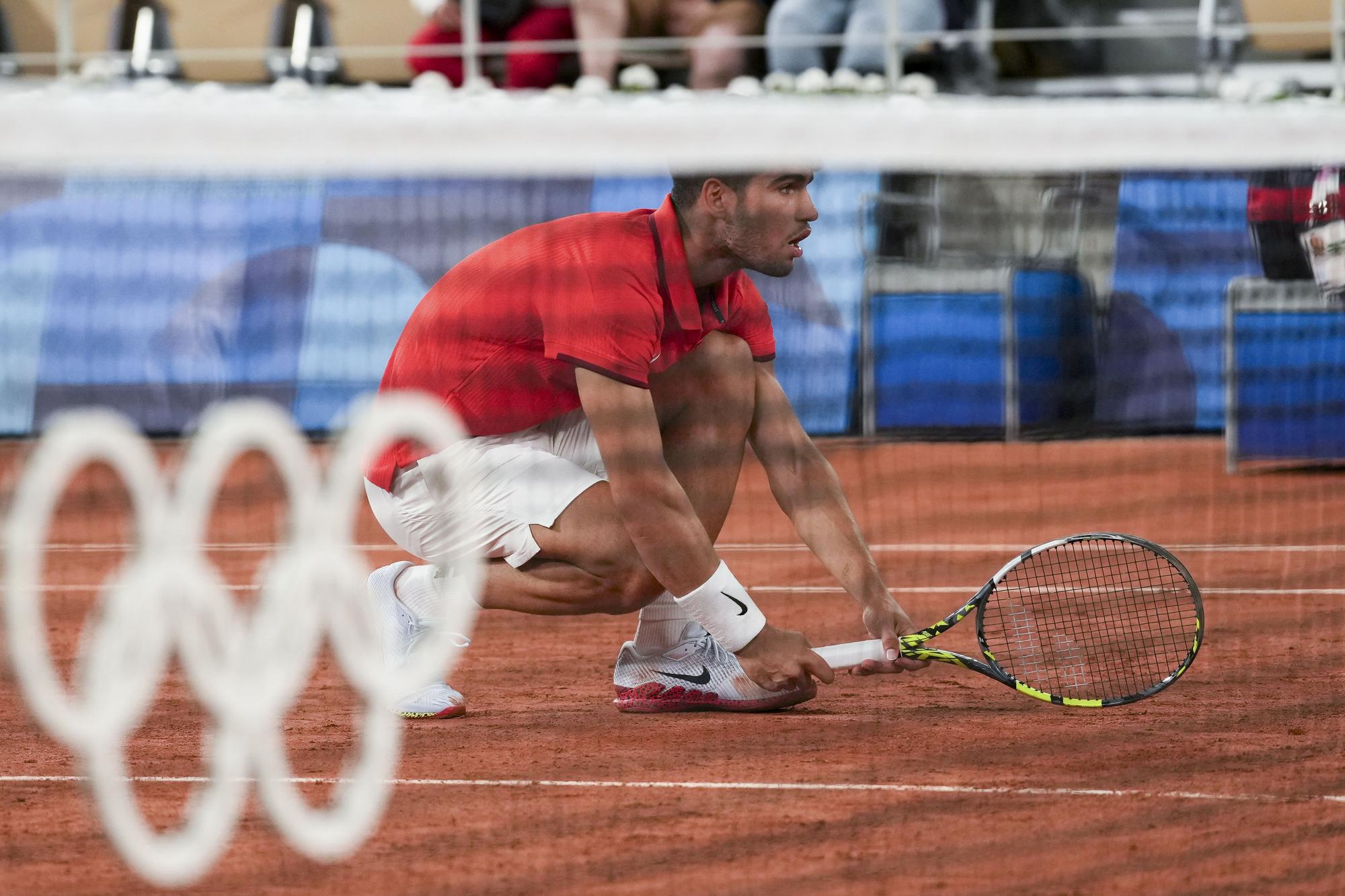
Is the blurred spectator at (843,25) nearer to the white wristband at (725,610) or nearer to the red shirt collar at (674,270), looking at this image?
the red shirt collar at (674,270)

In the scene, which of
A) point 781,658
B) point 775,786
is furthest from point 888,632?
point 775,786

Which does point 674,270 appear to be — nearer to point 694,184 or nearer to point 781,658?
point 694,184

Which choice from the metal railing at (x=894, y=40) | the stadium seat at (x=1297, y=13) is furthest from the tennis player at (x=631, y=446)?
the stadium seat at (x=1297, y=13)

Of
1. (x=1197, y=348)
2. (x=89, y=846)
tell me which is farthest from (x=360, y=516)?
(x=89, y=846)

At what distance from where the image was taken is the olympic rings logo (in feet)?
7.01

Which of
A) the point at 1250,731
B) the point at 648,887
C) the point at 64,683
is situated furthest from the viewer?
the point at 64,683

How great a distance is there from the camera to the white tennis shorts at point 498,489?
3.42m

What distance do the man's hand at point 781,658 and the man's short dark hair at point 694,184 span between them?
86cm

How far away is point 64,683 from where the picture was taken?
13.2 feet

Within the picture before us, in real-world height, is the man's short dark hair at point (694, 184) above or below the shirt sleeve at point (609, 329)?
above

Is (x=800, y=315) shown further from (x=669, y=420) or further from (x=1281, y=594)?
(x=669, y=420)

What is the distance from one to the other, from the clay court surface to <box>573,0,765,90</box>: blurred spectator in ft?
15.1

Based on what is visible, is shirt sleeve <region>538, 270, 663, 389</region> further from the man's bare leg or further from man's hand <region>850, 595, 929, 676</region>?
man's hand <region>850, 595, 929, 676</region>

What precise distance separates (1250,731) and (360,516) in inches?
166
